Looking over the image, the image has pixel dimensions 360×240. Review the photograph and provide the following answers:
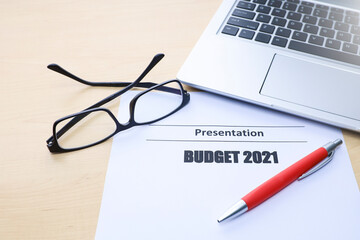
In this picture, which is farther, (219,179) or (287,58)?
(287,58)

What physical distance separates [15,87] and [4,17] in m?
0.23

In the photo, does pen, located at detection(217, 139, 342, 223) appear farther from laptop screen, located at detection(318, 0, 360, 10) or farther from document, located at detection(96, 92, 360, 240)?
laptop screen, located at detection(318, 0, 360, 10)

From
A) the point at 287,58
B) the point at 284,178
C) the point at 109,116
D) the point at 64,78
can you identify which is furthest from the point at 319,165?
the point at 64,78

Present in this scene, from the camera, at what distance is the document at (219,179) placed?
40 cm

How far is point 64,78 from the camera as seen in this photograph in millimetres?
579

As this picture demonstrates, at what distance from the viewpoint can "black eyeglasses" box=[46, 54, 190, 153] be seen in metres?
0.49

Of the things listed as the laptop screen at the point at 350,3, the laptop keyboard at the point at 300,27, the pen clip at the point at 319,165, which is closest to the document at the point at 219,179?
the pen clip at the point at 319,165

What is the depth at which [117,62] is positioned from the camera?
599 mm

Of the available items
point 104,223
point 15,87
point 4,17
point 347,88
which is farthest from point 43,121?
point 347,88

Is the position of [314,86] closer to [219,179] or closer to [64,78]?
[219,179]

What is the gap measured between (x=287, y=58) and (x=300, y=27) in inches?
3.2

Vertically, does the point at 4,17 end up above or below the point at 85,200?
above

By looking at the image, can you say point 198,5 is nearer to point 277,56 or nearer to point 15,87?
point 277,56

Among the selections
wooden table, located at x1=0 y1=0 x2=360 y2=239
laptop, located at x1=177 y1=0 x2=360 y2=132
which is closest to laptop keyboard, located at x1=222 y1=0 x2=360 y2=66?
laptop, located at x1=177 y1=0 x2=360 y2=132
